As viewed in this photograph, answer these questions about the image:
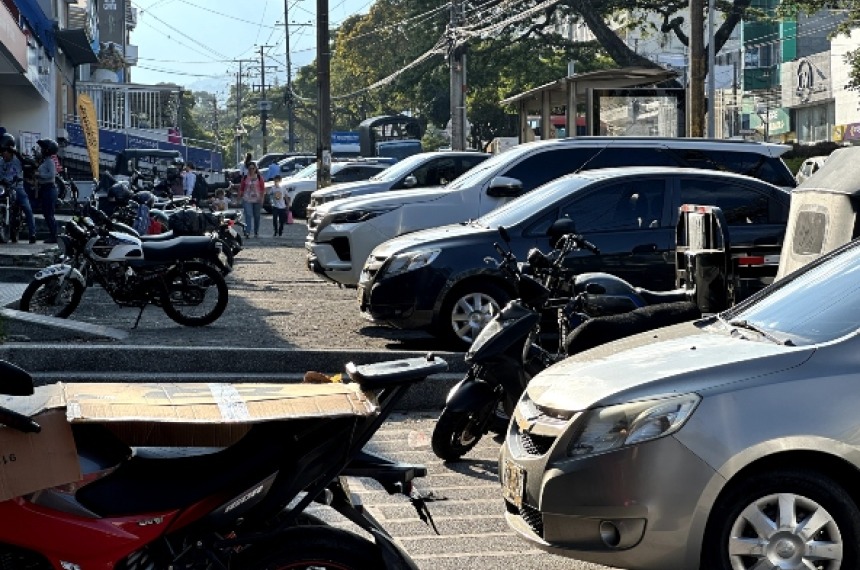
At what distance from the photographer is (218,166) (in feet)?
185

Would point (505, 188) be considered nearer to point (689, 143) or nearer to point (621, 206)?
point (689, 143)

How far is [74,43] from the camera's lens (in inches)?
1775

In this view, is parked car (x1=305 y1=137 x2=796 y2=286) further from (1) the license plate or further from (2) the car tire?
(2) the car tire

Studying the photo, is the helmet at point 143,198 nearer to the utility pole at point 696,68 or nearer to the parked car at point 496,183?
the parked car at point 496,183

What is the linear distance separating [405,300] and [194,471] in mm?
8196

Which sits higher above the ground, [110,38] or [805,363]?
[110,38]

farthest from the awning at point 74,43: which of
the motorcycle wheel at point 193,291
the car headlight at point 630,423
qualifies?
the car headlight at point 630,423

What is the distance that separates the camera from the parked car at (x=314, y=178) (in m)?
38.3

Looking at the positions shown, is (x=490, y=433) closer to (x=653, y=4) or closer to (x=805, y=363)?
(x=805, y=363)

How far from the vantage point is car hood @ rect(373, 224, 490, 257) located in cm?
1240

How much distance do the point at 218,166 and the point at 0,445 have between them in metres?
53.1

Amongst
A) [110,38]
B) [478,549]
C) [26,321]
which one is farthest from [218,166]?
[478,549]

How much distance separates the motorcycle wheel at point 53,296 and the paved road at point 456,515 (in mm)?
5469

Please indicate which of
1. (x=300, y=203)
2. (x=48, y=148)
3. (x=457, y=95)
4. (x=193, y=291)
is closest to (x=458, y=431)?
(x=193, y=291)
